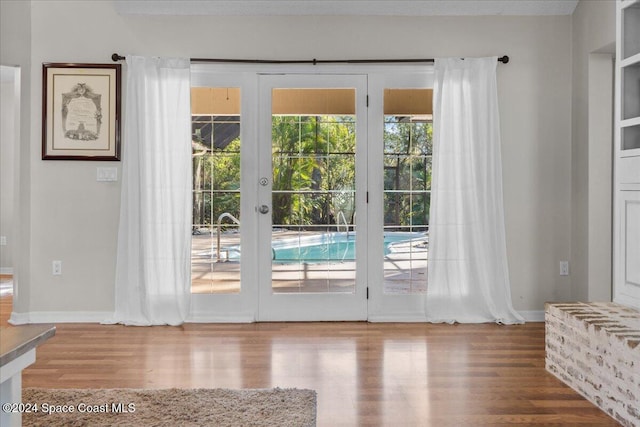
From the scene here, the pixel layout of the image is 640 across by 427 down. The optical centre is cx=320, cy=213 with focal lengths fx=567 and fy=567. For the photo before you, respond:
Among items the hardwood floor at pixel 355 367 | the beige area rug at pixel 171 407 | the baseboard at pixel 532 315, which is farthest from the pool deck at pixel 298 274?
the beige area rug at pixel 171 407

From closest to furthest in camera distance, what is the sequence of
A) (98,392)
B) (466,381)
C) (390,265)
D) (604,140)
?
1. (98,392)
2. (466,381)
3. (604,140)
4. (390,265)

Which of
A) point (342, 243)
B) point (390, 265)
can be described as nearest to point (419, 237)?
point (390, 265)

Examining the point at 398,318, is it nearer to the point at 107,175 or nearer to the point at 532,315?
the point at 532,315

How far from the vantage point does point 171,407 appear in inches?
101

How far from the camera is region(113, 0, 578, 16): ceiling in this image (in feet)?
14.4

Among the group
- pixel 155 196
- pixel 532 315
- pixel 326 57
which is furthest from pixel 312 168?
pixel 532 315

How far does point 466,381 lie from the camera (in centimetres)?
299

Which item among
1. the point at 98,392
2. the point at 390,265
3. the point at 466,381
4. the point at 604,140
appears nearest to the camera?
the point at 98,392

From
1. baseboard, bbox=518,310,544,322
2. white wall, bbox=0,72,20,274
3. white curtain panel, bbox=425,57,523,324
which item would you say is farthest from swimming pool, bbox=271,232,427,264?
white wall, bbox=0,72,20,274

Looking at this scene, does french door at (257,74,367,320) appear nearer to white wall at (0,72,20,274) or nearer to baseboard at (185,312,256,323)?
baseboard at (185,312,256,323)

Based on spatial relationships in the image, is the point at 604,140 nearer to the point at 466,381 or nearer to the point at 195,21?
the point at 466,381

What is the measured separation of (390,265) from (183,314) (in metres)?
1.67

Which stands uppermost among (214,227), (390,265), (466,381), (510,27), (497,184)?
(510,27)

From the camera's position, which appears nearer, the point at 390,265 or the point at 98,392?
the point at 98,392
